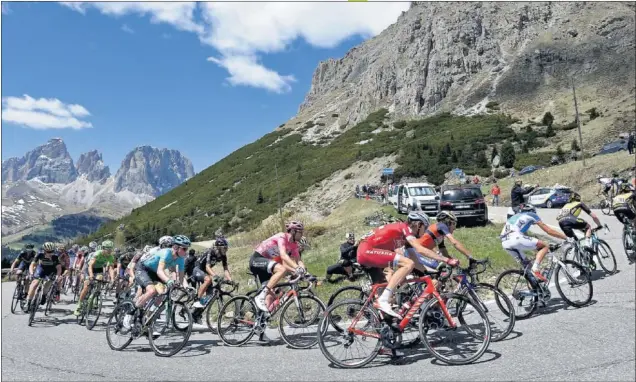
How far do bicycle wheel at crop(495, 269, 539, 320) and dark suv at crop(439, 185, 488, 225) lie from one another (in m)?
13.6

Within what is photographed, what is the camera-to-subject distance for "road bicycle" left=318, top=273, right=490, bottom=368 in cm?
644

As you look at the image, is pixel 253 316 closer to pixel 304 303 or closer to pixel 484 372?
pixel 304 303

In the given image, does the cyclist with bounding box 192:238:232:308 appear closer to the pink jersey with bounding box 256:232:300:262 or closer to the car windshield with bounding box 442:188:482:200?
the pink jersey with bounding box 256:232:300:262

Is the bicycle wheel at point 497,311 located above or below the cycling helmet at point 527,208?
below

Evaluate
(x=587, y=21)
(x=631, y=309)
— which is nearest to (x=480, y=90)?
(x=587, y=21)

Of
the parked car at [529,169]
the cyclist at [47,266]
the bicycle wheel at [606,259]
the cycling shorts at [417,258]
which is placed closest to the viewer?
the cycling shorts at [417,258]

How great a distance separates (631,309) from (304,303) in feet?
17.1

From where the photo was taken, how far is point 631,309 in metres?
7.17

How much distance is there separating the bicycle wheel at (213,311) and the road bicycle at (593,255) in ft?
22.2

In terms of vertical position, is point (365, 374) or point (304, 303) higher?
point (304, 303)

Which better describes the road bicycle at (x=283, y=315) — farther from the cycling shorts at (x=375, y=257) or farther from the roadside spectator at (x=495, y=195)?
the roadside spectator at (x=495, y=195)

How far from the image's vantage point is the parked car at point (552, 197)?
3006cm

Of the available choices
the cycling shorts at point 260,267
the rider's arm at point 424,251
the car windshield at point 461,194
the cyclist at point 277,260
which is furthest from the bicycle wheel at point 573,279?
the car windshield at point 461,194

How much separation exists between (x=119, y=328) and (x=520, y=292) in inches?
291
